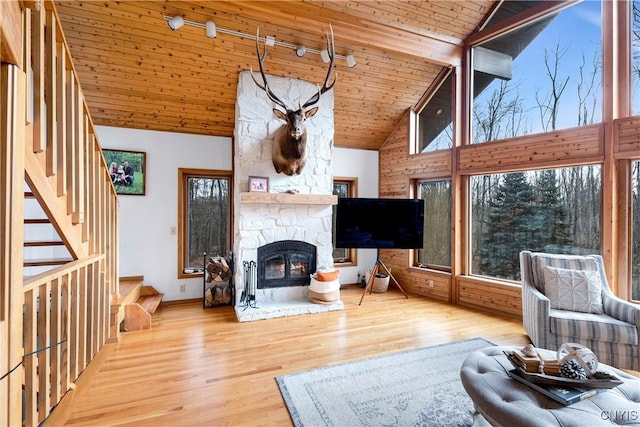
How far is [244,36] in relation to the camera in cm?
375

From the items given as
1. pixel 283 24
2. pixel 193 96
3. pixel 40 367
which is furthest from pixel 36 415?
pixel 283 24

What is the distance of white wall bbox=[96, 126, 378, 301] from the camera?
14.3 ft

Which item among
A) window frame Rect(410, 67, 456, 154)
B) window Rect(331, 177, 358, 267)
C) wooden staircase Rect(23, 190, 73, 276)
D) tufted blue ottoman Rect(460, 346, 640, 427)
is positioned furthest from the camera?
window Rect(331, 177, 358, 267)

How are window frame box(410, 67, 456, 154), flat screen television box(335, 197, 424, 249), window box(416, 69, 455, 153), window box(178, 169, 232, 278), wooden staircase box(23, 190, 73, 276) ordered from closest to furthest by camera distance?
wooden staircase box(23, 190, 73, 276)
flat screen television box(335, 197, 424, 249)
window box(178, 169, 232, 278)
window frame box(410, 67, 456, 154)
window box(416, 69, 455, 153)

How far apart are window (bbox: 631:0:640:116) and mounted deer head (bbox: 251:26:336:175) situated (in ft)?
10.6

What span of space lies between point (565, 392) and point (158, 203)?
4833 mm

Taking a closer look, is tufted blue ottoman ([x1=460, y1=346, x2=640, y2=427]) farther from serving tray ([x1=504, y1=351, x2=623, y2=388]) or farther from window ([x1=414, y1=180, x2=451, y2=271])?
window ([x1=414, y1=180, x2=451, y2=271])

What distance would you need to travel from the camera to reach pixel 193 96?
424cm

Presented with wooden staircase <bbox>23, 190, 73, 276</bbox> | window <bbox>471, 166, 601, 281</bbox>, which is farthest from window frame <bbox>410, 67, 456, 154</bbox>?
wooden staircase <bbox>23, 190, 73, 276</bbox>

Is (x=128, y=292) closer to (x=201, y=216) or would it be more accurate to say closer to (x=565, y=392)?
(x=201, y=216)

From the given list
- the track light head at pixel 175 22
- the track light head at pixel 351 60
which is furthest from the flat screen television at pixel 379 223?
the track light head at pixel 175 22

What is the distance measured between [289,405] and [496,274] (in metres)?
3.60

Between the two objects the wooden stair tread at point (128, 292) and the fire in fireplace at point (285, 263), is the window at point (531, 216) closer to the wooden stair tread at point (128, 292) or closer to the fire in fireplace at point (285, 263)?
the fire in fireplace at point (285, 263)

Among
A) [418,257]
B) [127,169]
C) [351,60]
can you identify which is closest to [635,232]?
[418,257]
